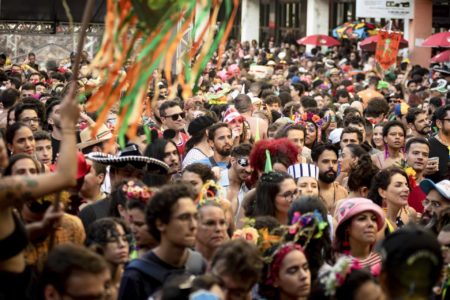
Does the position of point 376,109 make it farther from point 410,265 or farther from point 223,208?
point 410,265

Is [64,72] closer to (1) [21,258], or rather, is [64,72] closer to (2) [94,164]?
(2) [94,164]

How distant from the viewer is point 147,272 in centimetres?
627

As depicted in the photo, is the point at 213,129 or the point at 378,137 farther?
the point at 378,137

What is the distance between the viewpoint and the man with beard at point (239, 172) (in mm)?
10078

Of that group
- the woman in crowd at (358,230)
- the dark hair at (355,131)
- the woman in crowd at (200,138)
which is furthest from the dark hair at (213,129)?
the woman in crowd at (358,230)

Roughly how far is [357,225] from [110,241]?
186 cm

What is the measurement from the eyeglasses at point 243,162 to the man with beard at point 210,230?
9.60 feet

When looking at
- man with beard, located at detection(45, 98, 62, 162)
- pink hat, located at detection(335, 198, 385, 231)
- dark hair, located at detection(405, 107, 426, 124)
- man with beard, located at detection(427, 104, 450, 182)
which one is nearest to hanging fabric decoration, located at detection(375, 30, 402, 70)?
dark hair, located at detection(405, 107, 426, 124)

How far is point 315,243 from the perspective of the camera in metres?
7.44

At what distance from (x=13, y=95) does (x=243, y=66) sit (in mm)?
14786

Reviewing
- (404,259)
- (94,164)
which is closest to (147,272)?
(404,259)

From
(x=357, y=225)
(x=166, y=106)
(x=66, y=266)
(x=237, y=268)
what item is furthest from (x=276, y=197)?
(x=166, y=106)

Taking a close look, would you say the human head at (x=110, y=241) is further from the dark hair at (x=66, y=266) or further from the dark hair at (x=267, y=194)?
the dark hair at (x=267, y=194)

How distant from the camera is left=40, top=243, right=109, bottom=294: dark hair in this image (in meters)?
5.32
